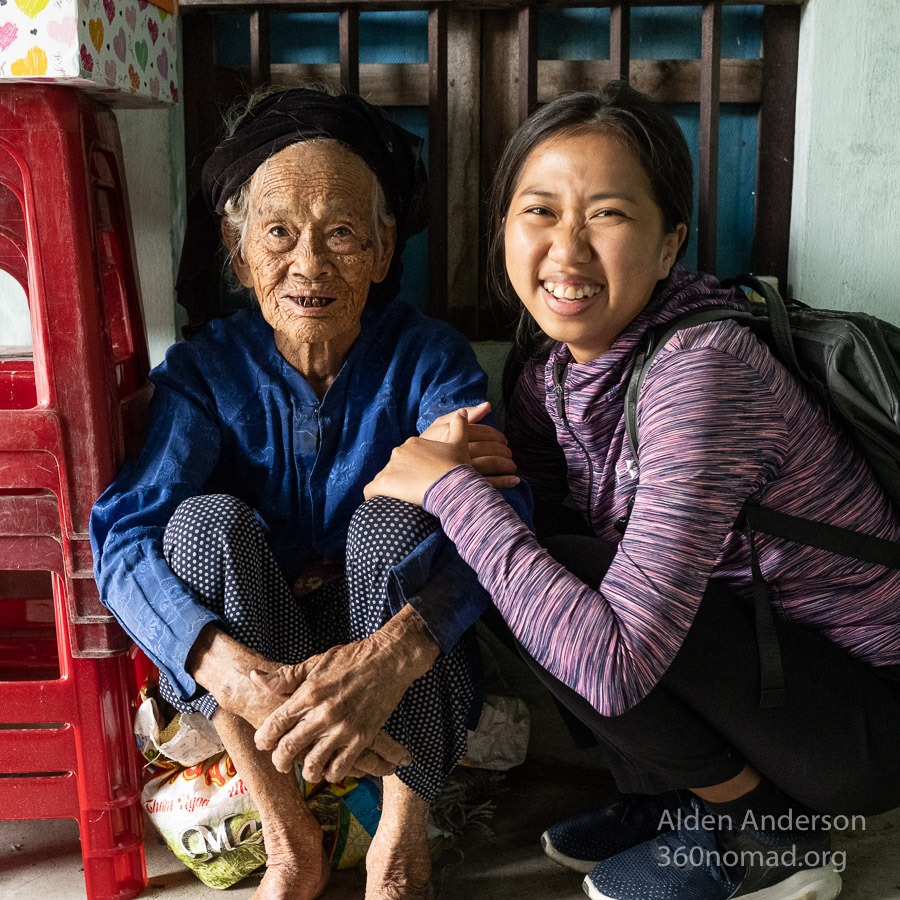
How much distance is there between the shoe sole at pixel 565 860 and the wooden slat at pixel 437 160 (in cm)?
117

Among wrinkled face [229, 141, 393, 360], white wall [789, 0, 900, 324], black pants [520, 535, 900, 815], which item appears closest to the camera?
black pants [520, 535, 900, 815]

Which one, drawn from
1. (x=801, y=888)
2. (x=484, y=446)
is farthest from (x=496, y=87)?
(x=801, y=888)

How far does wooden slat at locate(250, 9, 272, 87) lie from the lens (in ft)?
6.94

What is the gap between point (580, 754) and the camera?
226 cm

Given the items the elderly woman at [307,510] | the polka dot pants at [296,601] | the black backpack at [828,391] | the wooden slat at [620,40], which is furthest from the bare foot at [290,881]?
the wooden slat at [620,40]

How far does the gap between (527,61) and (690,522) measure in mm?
1204

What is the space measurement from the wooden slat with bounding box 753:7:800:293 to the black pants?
1001mm

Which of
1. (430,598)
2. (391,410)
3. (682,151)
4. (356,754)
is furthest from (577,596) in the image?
(682,151)

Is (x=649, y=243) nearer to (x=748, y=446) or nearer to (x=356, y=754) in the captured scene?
(x=748, y=446)

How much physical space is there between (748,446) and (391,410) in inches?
27.5

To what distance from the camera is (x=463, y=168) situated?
2.24 metres

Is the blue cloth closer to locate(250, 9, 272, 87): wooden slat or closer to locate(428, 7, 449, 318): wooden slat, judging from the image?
locate(428, 7, 449, 318): wooden slat

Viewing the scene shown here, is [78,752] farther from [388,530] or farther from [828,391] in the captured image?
[828,391]

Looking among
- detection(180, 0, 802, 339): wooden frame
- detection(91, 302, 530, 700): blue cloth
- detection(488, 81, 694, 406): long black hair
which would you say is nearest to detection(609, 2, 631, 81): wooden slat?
detection(180, 0, 802, 339): wooden frame
